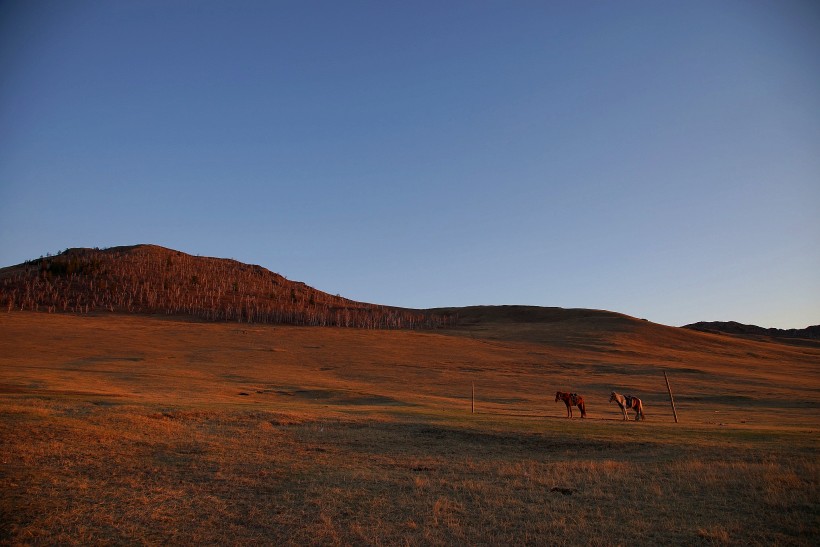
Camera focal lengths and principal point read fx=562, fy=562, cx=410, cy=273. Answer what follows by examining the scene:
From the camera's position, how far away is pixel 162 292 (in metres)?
132

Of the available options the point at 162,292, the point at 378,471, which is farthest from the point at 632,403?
the point at 162,292

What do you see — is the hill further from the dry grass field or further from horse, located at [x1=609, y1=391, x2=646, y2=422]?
horse, located at [x1=609, y1=391, x2=646, y2=422]

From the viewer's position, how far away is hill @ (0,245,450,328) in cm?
11719

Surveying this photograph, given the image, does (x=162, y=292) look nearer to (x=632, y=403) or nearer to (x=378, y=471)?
(x=632, y=403)

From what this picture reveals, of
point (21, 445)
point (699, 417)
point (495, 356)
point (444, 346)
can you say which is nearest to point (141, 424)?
point (21, 445)

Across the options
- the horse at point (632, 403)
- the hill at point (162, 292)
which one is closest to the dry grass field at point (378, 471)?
the horse at point (632, 403)

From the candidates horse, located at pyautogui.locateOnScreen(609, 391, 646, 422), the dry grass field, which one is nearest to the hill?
the dry grass field

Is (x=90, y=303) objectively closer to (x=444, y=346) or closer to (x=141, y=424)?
(x=444, y=346)

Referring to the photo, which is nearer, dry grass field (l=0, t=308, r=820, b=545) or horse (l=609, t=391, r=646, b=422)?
dry grass field (l=0, t=308, r=820, b=545)

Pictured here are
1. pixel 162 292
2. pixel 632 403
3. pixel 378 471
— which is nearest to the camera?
pixel 378 471

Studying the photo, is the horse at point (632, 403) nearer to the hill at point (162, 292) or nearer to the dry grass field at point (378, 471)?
the dry grass field at point (378, 471)

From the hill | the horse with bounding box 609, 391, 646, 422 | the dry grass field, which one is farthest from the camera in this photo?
the hill

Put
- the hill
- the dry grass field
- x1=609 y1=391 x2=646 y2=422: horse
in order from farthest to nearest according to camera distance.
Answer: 1. the hill
2. x1=609 y1=391 x2=646 y2=422: horse
3. the dry grass field

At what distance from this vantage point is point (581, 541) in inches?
401
